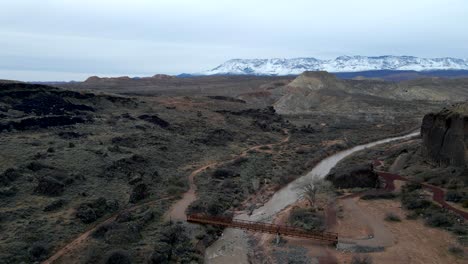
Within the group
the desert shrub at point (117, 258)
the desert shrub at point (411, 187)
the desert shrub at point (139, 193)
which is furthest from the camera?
the desert shrub at point (411, 187)

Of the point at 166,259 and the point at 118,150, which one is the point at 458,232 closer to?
the point at 166,259

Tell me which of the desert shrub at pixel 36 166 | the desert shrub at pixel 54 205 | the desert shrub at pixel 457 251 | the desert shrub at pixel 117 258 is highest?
the desert shrub at pixel 36 166

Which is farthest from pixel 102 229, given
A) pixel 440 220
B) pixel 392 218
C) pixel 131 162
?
pixel 440 220

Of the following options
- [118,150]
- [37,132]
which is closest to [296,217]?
[118,150]

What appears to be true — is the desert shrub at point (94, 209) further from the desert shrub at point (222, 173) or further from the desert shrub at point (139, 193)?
the desert shrub at point (222, 173)

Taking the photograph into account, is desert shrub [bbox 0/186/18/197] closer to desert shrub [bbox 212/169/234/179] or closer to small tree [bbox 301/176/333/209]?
desert shrub [bbox 212/169/234/179]

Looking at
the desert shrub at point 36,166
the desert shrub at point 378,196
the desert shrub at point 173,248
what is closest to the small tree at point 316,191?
the desert shrub at point 378,196

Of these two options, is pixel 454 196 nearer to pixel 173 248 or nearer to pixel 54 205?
pixel 173 248
